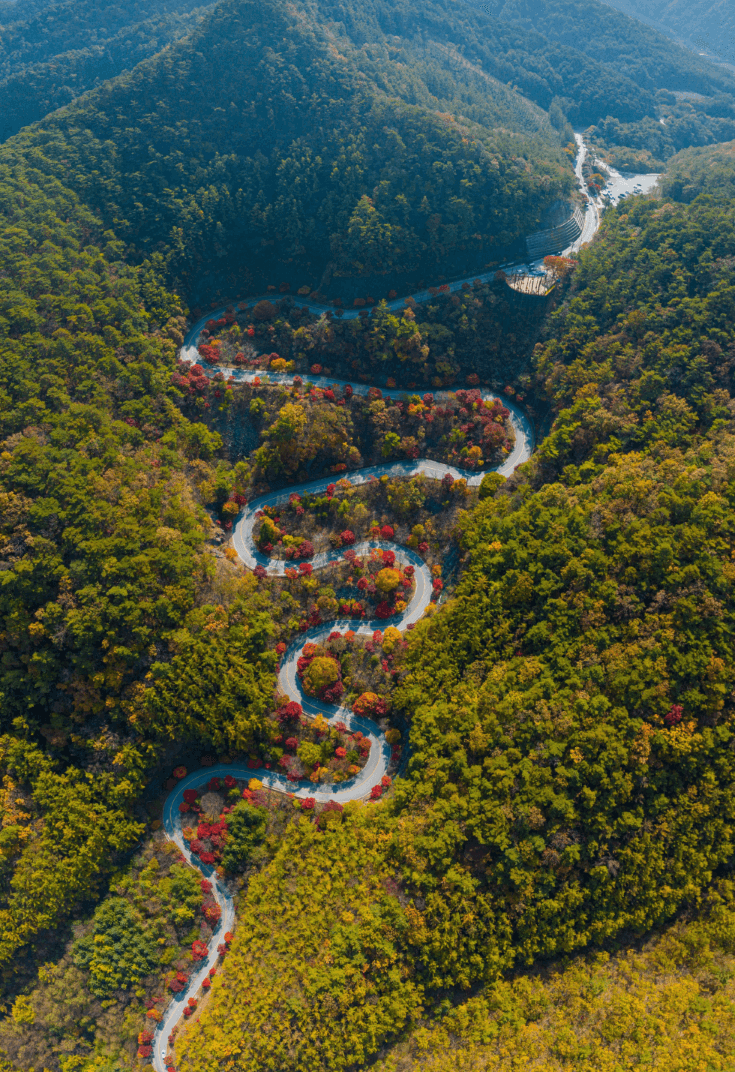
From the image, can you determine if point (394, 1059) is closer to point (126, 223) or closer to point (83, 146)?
point (126, 223)

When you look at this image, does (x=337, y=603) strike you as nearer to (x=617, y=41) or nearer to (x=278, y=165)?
(x=278, y=165)

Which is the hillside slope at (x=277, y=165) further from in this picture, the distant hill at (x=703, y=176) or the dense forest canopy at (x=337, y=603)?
the distant hill at (x=703, y=176)

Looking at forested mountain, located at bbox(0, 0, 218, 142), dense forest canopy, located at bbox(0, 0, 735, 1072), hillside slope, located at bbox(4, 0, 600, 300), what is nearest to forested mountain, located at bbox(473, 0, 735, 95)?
dense forest canopy, located at bbox(0, 0, 735, 1072)

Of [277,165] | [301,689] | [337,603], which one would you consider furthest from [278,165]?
[301,689]

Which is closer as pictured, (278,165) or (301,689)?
(301,689)

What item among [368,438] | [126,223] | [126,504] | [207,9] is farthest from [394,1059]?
[207,9]

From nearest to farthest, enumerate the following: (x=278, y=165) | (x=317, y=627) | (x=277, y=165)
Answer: (x=317, y=627)
(x=278, y=165)
(x=277, y=165)

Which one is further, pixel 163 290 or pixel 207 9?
pixel 207 9

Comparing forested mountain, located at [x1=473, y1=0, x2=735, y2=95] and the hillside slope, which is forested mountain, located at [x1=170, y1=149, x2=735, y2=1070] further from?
forested mountain, located at [x1=473, y1=0, x2=735, y2=95]
